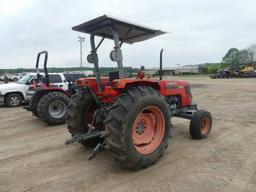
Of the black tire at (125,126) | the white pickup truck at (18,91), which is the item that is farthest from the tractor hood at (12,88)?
the black tire at (125,126)

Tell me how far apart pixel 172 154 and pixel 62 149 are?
2.19 meters

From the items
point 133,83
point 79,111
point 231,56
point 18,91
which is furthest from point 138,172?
point 231,56

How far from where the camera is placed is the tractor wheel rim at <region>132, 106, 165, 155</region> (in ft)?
14.0

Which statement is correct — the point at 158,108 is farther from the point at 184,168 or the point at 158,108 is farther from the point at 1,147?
the point at 1,147

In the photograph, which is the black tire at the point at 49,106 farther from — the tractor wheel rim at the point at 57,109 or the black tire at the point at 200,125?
the black tire at the point at 200,125

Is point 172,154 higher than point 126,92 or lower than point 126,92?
lower

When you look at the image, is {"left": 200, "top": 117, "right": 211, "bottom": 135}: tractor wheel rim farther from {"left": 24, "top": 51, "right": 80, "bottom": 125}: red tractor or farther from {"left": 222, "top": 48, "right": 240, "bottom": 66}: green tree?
{"left": 222, "top": 48, "right": 240, "bottom": 66}: green tree

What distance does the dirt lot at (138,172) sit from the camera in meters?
3.63

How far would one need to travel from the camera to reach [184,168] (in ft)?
13.6

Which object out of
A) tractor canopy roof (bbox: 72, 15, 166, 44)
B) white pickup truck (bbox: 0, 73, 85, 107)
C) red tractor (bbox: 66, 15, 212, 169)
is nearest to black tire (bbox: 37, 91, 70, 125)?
red tractor (bbox: 66, 15, 212, 169)

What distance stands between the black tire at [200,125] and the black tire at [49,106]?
4061mm

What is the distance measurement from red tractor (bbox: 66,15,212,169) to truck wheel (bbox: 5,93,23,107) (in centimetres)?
872

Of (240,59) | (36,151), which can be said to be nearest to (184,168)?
(36,151)

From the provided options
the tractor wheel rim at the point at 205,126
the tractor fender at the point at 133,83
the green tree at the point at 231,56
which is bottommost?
the tractor wheel rim at the point at 205,126
